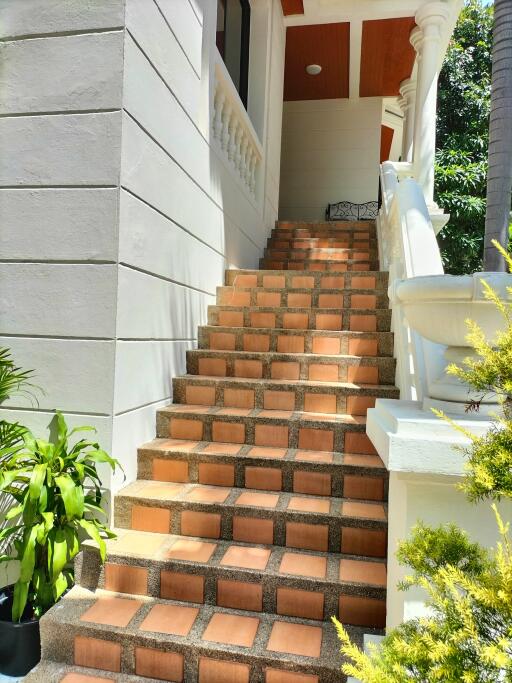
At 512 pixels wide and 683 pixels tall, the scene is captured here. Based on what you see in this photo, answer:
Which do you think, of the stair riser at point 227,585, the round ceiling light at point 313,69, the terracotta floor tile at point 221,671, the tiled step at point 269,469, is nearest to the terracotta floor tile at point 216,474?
the tiled step at point 269,469

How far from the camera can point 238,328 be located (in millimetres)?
3240

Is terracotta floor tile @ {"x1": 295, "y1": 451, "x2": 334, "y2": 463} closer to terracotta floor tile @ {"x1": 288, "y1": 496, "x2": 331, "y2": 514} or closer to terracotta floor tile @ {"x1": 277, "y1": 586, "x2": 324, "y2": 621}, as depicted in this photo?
terracotta floor tile @ {"x1": 288, "y1": 496, "x2": 331, "y2": 514}

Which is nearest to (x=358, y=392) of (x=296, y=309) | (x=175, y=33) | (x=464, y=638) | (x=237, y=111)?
(x=296, y=309)

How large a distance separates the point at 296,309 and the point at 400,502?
214 cm

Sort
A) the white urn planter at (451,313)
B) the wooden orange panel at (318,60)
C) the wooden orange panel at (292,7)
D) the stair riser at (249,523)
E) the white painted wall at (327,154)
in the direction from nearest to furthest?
the white urn planter at (451,313) < the stair riser at (249,523) < the wooden orange panel at (292,7) < the wooden orange panel at (318,60) < the white painted wall at (327,154)

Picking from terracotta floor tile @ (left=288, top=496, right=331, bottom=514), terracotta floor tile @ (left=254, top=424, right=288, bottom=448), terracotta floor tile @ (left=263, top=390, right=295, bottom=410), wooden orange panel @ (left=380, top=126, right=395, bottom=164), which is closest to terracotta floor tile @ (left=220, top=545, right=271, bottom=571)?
terracotta floor tile @ (left=288, top=496, right=331, bottom=514)

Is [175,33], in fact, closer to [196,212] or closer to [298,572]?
[196,212]

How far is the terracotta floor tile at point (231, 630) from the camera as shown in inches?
62.5

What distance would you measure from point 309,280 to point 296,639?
8.63 feet

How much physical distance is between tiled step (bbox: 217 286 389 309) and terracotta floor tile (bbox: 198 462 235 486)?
5.34 feet

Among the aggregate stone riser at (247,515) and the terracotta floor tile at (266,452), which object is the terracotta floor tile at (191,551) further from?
the terracotta floor tile at (266,452)

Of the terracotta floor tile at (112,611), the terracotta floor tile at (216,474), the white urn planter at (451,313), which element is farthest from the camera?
the terracotta floor tile at (216,474)

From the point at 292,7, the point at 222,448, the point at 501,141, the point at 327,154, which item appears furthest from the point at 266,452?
the point at 327,154

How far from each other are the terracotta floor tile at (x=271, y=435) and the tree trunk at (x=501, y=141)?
61.3 inches
